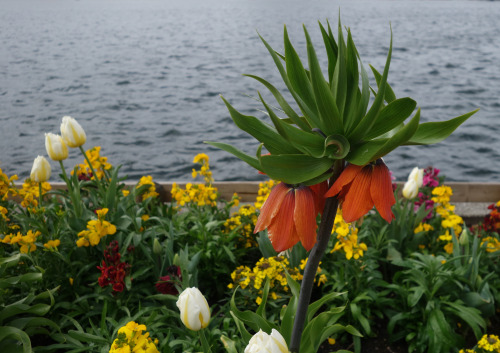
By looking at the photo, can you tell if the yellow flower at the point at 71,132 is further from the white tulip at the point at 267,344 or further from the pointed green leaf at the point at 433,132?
the pointed green leaf at the point at 433,132

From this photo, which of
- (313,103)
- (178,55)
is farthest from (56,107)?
(313,103)

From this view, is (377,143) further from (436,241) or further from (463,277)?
(436,241)

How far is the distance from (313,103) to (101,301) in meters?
1.67

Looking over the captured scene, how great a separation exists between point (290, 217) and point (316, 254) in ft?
0.58

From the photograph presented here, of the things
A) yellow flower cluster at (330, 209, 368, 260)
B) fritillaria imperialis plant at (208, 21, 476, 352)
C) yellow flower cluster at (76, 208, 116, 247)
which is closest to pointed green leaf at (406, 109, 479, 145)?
fritillaria imperialis plant at (208, 21, 476, 352)

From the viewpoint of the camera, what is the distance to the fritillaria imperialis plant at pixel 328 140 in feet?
3.02

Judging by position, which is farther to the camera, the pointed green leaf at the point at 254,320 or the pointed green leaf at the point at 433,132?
the pointed green leaf at the point at 254,320

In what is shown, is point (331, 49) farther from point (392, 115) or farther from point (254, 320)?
point (254, 320)

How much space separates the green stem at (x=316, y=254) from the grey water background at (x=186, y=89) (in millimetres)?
4535

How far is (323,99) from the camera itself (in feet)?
3.06

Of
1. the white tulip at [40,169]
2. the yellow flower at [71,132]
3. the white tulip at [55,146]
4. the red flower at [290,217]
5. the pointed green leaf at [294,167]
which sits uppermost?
the pointed green leaf at [294,167]

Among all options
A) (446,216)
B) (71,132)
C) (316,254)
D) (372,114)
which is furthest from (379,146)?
(446,216)

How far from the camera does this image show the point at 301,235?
98cm

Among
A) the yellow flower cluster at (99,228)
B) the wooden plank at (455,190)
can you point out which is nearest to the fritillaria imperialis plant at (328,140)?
the yellow flower cluster at (99,228)
